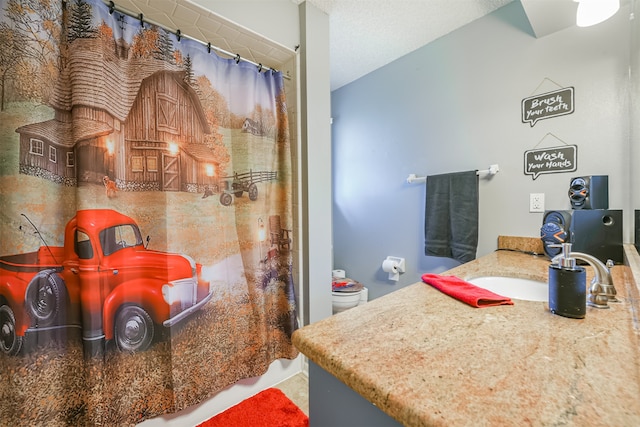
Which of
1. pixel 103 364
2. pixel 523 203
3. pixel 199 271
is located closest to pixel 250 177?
pixel 199 271

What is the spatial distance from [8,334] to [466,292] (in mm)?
1536

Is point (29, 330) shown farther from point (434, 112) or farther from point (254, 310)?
point (434, 112)

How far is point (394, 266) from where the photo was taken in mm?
2180

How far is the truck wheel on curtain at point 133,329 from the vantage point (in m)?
1.08

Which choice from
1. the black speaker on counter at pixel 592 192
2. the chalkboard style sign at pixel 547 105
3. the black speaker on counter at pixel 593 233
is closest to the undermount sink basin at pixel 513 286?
the black speaker on counter at pixel 593 233

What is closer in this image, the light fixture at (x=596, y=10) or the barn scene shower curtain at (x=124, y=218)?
the barn scene shower curtain at (x=124, y=218)

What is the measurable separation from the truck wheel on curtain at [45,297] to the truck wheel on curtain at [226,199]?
0.69m

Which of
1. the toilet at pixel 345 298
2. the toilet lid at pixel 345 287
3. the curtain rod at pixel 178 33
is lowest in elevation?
the toilet at pixel 345 298

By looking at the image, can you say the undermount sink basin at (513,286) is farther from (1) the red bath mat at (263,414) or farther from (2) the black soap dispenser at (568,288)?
(1) the red bath mat at (263,414)

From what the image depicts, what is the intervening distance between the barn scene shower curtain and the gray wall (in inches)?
46.4

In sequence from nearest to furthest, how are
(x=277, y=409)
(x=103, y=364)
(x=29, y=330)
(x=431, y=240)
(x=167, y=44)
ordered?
(x=29, y=330) < (x=103, y=364) < (x=167, y=44) < (x=277, y=409) < (x=431, y=240)

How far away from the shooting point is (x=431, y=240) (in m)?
1.93

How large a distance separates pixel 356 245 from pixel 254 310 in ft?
4.43

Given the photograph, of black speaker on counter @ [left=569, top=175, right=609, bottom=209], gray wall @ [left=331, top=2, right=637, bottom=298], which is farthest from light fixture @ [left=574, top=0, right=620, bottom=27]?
black speaker on counter @ [left=569, top=175, right=609, bottom=209]
